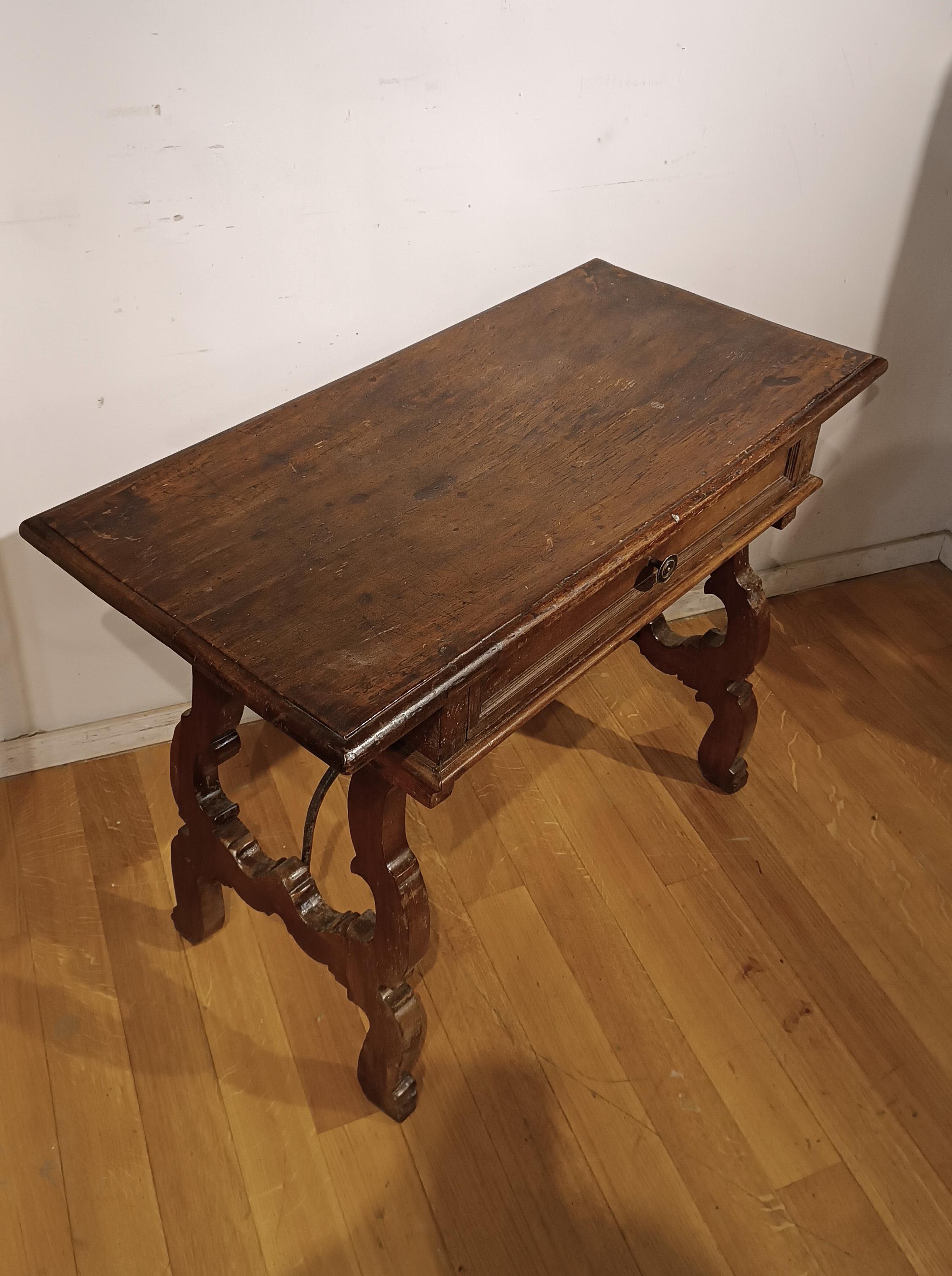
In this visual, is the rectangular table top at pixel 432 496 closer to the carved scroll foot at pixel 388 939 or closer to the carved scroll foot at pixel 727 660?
the carved scroll foot at pixel 388 939

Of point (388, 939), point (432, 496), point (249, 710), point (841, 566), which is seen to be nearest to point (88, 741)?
point (249, 710)

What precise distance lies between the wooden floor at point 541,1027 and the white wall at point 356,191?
51 centimetres

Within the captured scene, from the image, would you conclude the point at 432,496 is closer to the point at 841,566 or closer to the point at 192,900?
the point at 192,900

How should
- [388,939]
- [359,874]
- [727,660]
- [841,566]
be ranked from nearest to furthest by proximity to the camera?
[388,939] → [359,874] → [727,660] → [841,566]

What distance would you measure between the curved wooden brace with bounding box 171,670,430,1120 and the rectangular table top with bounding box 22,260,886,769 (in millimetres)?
204

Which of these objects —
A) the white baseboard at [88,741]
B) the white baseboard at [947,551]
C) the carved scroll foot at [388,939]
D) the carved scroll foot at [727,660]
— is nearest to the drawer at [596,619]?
the carved scroll foot at [388,939]

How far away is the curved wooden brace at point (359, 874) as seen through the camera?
140 cm

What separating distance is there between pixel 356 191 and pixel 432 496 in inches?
24.6

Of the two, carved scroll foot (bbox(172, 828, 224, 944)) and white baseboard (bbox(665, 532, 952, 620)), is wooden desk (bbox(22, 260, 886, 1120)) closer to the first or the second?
carved scroll foot (bbox(172, 828, 224, 944))

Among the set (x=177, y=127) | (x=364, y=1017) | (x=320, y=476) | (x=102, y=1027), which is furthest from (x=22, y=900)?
(x=177, y=127)

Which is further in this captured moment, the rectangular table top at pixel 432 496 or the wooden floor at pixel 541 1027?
the wooden floor at pixel 541 1027

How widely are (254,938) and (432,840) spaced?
355 mm

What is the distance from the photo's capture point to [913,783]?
221cm

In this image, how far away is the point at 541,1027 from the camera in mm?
1793
